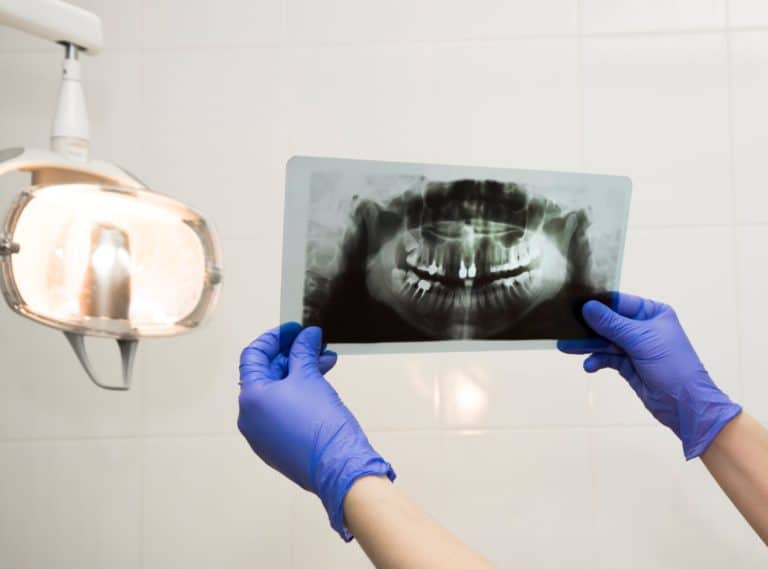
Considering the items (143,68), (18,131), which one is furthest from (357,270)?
(18,131)

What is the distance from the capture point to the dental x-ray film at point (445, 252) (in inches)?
40.5

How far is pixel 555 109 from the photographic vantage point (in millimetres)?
1361

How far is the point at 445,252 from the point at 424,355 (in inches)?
12.6

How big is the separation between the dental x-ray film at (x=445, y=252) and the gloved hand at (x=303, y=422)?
0.06m

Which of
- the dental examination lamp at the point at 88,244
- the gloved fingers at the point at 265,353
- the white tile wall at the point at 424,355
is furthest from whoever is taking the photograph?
the white tile wall at the point at 424,355

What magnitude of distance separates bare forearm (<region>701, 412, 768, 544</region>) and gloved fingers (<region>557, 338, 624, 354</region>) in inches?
8.1

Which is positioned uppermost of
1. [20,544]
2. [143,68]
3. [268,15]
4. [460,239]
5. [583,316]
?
[268,15]

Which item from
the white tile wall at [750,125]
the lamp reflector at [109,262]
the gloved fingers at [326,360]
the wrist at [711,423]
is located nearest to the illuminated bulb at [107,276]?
the lamp reflector at [109,262]

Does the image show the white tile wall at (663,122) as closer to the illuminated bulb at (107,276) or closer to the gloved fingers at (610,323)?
the gloved fingers at (610,323)

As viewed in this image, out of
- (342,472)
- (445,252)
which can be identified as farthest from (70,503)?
(445,252)

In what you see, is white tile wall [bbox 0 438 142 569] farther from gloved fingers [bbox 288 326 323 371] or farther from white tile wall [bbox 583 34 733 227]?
white tile wall [bbox 583 34 733 227]

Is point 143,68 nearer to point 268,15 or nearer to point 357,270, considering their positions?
point 268,15

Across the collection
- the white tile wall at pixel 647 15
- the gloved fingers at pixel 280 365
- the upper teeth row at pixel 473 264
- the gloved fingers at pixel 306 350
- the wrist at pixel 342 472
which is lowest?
the wrist at pixel 342 472

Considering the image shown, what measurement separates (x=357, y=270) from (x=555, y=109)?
23.3 inches
